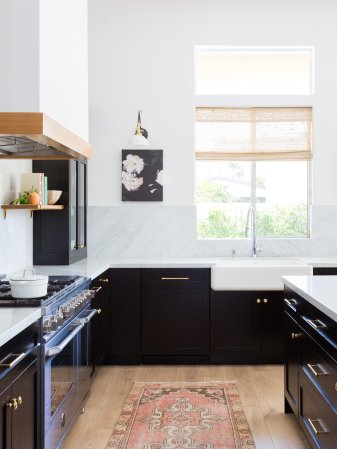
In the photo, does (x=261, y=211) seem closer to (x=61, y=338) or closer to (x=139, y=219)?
(x=139, y=219)

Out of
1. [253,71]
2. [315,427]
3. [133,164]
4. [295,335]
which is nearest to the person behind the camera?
[315,427]

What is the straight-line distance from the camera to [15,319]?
7.21 feet

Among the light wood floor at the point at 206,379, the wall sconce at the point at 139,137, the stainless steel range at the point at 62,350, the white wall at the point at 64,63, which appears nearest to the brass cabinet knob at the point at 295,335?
the light wood floor at the point at 206,379

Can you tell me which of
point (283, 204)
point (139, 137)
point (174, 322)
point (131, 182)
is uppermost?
point (139, 137)

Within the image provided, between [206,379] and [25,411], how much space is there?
7.90 ft

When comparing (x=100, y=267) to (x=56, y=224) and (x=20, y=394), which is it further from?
(x=20, y=394)

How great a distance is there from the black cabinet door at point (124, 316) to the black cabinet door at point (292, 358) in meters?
1.62

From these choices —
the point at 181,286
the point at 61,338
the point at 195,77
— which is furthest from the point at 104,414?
the point at 195,77

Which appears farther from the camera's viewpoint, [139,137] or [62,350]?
[139,137]

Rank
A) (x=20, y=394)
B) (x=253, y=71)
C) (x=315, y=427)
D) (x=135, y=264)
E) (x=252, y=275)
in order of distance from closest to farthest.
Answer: (x=20, y=394)
(x=315, y=427)
(x=252, y=275)
(x=135, y=264)
(x=253, y=71)

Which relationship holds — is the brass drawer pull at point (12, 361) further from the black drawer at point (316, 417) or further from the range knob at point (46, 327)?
the black drawer at point (316, 417)

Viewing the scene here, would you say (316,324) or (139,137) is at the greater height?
(139,137)

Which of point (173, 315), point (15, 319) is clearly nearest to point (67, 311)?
point (15, 319)

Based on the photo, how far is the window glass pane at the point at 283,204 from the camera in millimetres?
5559
